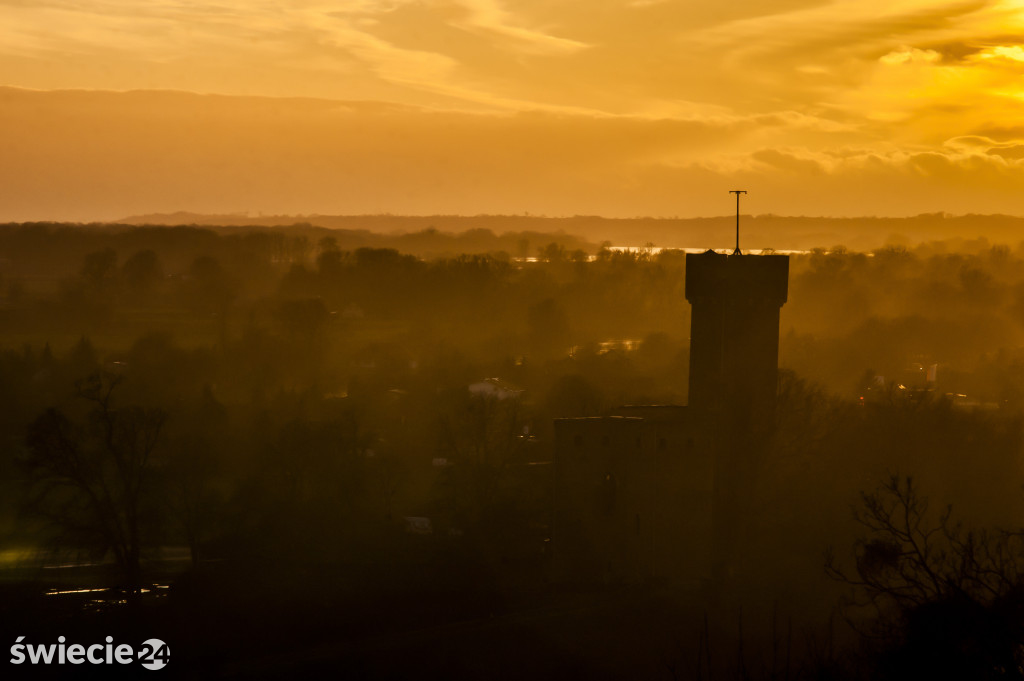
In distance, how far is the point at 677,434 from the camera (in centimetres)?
3378

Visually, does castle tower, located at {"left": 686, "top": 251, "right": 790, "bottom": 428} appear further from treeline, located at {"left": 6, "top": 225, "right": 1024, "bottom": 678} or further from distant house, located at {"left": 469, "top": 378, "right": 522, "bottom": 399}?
distant house, located at {"left": 469, "top": 378, "right": 522, "bottom": 399}

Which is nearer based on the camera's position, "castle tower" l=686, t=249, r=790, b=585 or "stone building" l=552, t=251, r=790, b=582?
"stone building" l=552, t=251, r=790, b=582

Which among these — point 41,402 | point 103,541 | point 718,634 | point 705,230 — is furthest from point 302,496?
point 705,230

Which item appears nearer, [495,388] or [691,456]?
[691,456]

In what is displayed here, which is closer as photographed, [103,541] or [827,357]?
[103,541]

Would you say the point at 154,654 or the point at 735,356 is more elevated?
the point at 735,356

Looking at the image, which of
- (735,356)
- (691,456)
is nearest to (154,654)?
(691,456)

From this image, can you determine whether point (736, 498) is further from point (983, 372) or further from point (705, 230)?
point (705, 230)

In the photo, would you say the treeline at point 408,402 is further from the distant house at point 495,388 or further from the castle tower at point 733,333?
the castle tower at point 733,333

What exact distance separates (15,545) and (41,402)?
73.9ft

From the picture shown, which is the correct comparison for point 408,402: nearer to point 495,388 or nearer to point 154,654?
point 495,388

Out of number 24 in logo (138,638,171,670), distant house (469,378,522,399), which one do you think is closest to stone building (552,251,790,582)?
number 24 in logo (138,638,171,670)

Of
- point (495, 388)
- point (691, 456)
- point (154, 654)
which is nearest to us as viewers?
point (154, 654)

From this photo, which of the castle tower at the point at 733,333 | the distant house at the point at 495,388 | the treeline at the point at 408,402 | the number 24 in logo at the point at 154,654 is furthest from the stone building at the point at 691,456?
the distant house at the point at 495,388
